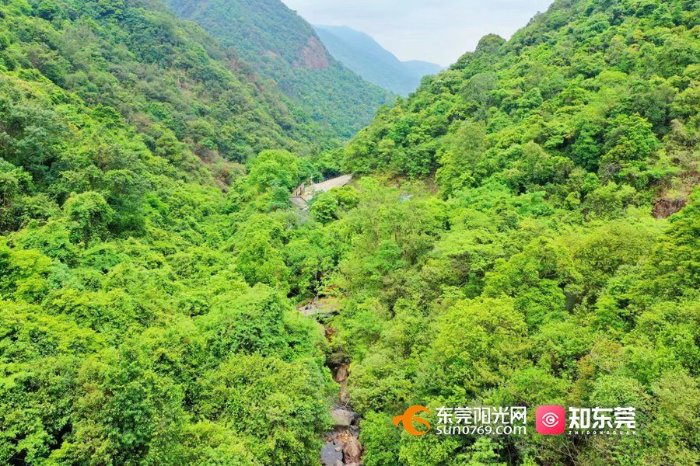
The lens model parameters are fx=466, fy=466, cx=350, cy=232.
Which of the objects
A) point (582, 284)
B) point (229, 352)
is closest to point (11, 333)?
point (229, 352)

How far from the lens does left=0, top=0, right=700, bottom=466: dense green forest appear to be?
1195 centimetres

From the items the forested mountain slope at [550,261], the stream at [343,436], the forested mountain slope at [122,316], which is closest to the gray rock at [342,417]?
the stream at [343,436]

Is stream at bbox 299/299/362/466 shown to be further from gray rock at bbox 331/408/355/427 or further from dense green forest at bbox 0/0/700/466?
dense green forest at bbox 0/0/700/466

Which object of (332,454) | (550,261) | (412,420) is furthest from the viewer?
(332,454)

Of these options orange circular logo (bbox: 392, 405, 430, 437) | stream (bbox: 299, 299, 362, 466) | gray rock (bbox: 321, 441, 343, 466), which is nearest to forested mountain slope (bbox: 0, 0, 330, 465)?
stream (bbox: 299, 299, 362, 466)

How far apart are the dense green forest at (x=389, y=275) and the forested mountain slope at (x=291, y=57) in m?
92.2

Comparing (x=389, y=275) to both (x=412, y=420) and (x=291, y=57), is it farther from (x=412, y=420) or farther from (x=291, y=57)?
(x=291, y=57)

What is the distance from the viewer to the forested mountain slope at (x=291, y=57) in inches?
5389

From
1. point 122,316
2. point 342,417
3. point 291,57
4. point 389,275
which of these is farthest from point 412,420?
point 291,57

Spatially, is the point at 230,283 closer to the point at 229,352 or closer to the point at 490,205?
the point at 229,352

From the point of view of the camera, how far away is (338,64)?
568 feet

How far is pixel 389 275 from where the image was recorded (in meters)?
23.8

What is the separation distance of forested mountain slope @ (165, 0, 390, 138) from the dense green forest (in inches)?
3631

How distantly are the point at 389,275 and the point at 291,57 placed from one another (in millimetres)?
146831
